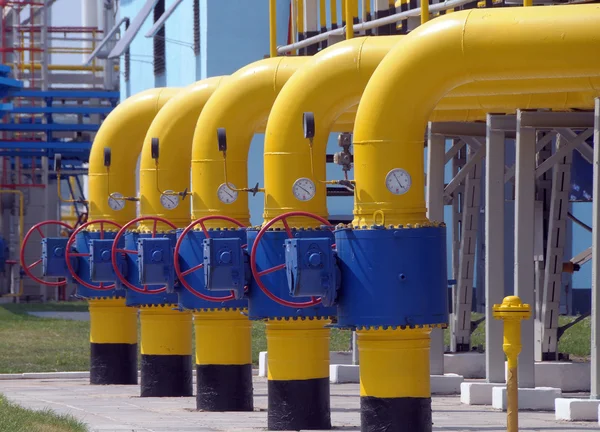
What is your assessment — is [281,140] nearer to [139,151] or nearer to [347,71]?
[347,71]

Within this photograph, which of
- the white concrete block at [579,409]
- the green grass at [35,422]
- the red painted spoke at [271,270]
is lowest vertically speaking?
the white concrete block at [579,409]

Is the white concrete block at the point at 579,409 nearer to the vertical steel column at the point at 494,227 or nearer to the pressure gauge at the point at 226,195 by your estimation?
the vertical steel column at the point at 494,227

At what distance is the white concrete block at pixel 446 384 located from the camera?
55.6 ft

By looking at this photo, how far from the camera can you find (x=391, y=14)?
1462 centimetres

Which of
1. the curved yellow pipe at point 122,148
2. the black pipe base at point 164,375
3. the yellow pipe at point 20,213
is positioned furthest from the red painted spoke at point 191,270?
the yellow pipe at point 20,213

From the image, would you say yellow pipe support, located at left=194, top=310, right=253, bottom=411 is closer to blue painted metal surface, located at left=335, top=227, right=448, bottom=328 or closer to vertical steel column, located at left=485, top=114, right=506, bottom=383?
vertical steel column, located at left=485, top=114, right=506, bottom=383

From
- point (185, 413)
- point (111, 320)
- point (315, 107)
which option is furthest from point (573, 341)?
point (315, 107)

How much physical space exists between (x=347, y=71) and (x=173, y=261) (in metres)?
3.14

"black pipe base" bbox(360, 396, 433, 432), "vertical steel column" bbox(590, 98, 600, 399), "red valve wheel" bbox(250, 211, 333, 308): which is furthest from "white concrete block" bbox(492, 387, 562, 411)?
"black pipe base" bbox(360, 396, 433, 432)

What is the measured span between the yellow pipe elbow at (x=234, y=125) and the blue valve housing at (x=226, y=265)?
179 centimetres

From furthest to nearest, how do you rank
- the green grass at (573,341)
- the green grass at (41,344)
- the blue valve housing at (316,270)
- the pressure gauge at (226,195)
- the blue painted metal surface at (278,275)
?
1. the green grass at (41,344)
2. the green grass at (573,341)
3. the pressure gauge at (226,195)
4. the blue painted metal surface at (278,275)
5. the blue valve housing at (316,270)

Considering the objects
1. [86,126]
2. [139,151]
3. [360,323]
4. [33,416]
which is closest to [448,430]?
[360,323]

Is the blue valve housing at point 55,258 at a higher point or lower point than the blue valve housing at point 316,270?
lower

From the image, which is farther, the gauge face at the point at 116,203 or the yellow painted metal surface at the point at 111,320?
the yellow painted metal surface at the point at 111,320
